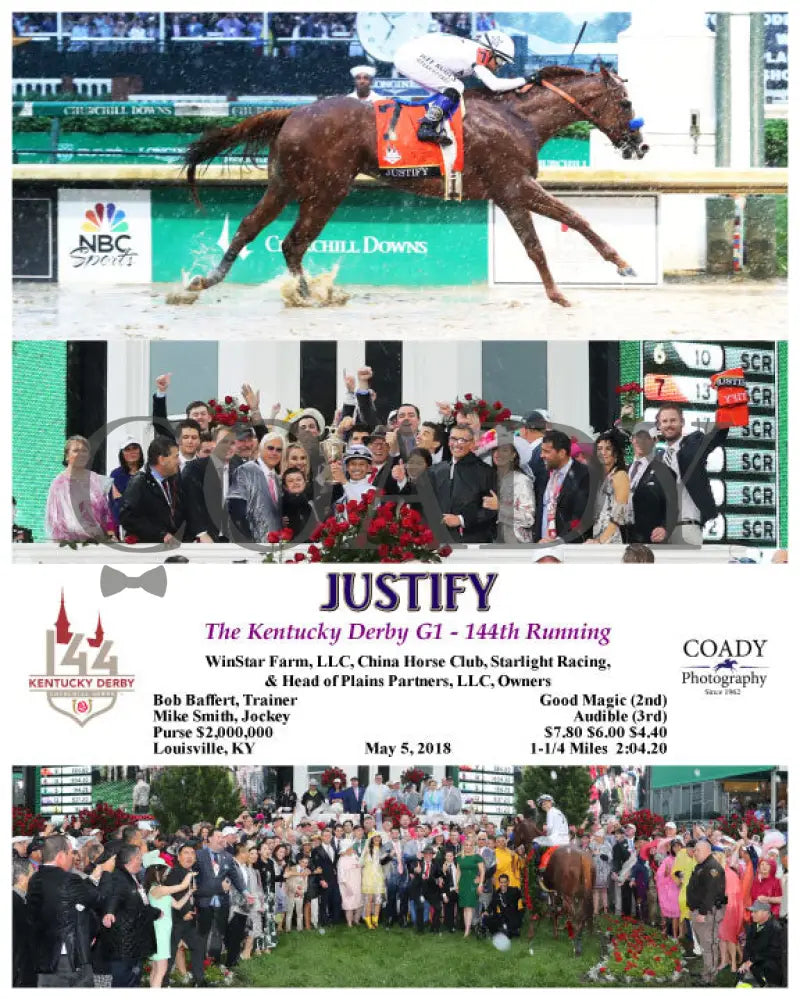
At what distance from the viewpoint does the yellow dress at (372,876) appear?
13938 mm

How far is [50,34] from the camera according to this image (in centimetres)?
1482

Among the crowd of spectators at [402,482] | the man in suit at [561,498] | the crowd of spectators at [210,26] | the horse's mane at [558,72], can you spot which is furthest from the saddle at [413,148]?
the man in suit at [561,498]

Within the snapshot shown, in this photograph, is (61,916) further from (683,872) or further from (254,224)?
(254,224)

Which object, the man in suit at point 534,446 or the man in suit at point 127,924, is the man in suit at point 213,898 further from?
the man in suit at point 534,446

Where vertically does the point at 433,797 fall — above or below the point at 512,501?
below

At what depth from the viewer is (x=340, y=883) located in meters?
13.9

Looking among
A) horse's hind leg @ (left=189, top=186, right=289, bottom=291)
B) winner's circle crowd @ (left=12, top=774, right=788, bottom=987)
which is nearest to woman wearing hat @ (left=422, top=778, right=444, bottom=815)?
winner's circle crowd @ (left=12, top=774, right=788, bottom=987)

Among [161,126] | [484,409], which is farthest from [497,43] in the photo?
[484,409]

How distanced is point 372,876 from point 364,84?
6.43 m

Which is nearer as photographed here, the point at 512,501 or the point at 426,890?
the point at 426,890

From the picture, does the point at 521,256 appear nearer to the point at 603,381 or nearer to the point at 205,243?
the point at 603,381
